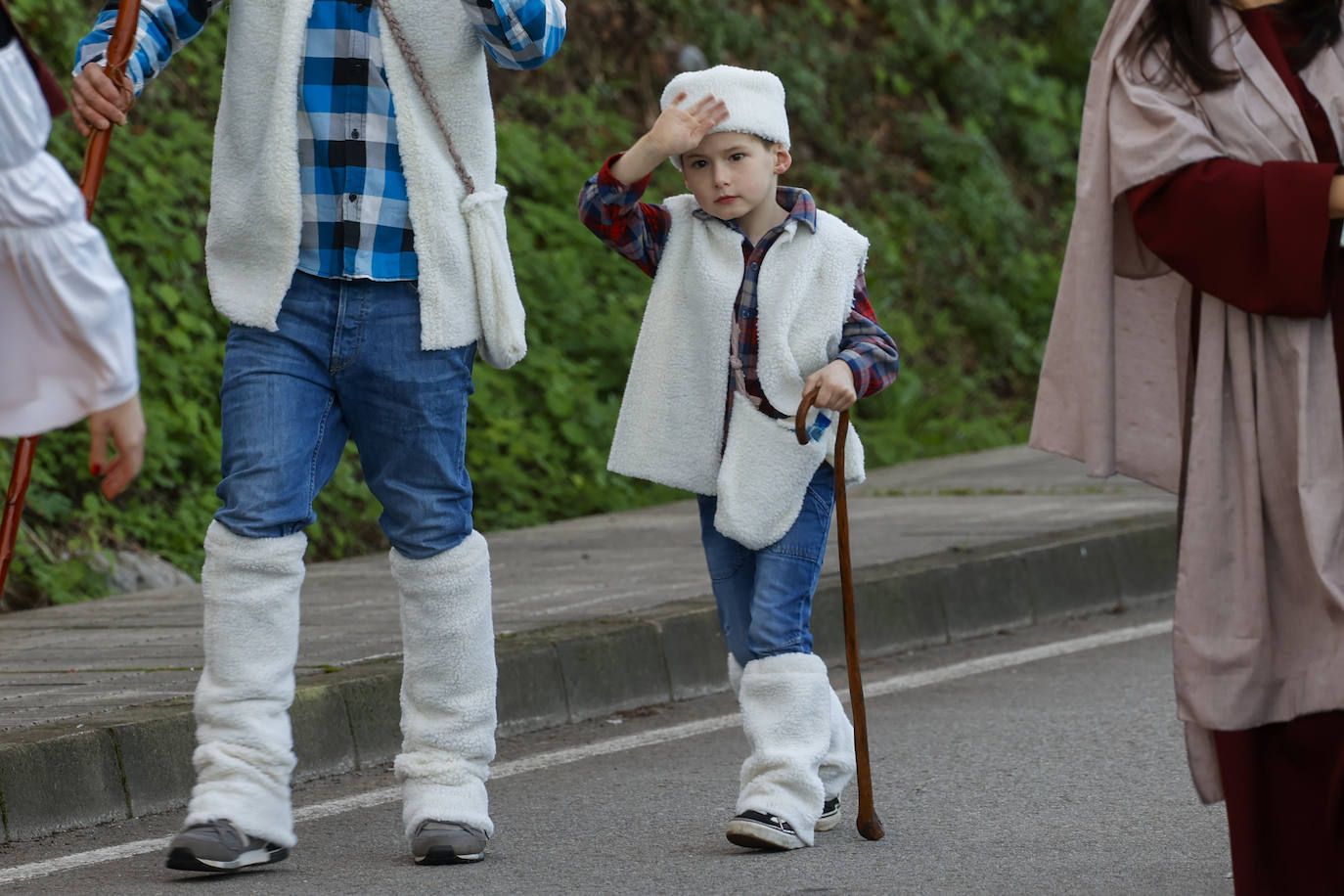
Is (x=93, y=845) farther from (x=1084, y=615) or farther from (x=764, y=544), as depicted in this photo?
(x=1084, y=615)

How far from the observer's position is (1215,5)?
386cm

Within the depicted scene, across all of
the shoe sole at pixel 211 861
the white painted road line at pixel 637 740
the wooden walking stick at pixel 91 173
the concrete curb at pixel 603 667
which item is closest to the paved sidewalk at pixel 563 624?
the concrete curb at pixel 603 667

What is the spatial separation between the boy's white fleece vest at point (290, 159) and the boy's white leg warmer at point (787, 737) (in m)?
0.95

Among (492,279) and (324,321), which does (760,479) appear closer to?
(492,279)

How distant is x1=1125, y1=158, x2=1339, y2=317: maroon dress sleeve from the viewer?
12.1ft

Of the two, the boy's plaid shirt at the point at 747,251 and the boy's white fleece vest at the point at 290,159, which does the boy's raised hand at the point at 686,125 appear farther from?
the boy's white fleece vest at the point at 290,159

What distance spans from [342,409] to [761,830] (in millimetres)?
1193

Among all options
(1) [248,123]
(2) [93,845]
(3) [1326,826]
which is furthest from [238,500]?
(3) [1326,826]

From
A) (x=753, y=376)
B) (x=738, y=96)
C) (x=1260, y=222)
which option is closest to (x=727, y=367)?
(x=753, y=376)

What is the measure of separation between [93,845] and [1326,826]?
265cm

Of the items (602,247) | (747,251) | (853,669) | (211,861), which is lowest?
(211,861)

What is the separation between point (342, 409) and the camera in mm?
4734

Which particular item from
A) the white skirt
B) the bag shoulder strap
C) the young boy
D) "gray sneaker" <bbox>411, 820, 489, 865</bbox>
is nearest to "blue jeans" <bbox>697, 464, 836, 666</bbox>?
the young boy

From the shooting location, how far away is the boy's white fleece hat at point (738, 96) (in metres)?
4.87
